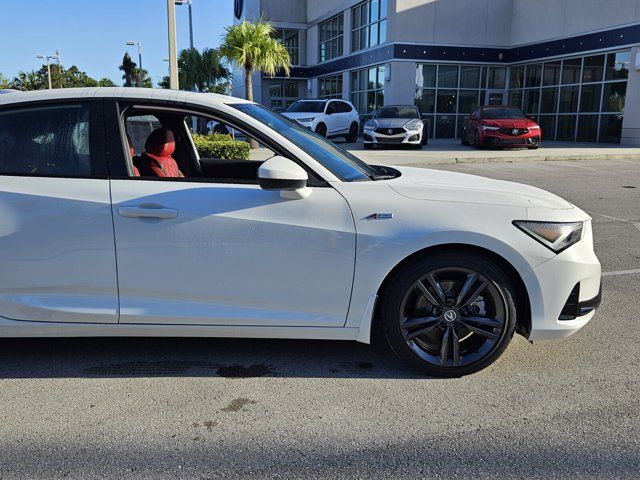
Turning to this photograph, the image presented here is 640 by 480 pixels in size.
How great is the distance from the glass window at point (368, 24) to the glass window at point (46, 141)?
25855mm

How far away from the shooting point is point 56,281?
3275 mm

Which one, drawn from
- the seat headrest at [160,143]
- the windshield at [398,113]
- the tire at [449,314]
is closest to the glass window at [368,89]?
the windshield at [398,113]

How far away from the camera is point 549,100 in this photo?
87.6ft

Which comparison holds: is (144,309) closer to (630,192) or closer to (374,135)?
(630,192)

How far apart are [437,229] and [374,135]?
17.7m

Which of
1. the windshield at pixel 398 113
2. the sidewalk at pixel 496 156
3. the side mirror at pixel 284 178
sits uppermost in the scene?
the windshield at pixel 398 113

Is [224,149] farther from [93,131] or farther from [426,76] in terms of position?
[426,76]

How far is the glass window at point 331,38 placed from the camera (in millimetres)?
33438

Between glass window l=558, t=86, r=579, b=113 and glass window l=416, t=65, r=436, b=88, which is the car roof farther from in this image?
glass window l=416, t=65, r=436, b=88

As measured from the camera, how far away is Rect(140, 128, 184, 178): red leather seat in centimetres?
388

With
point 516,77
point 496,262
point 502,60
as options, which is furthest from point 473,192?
point 516,77

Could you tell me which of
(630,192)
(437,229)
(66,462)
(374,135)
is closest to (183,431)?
(66,462)

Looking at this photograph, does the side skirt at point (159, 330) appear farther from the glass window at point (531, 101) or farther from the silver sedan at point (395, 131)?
the glass window at point (531, 101)

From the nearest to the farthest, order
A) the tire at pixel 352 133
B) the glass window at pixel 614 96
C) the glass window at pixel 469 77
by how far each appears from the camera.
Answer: the glass window at pixel 614 96, the tire at pixel 352 133, the glass window at pixel 469 77
